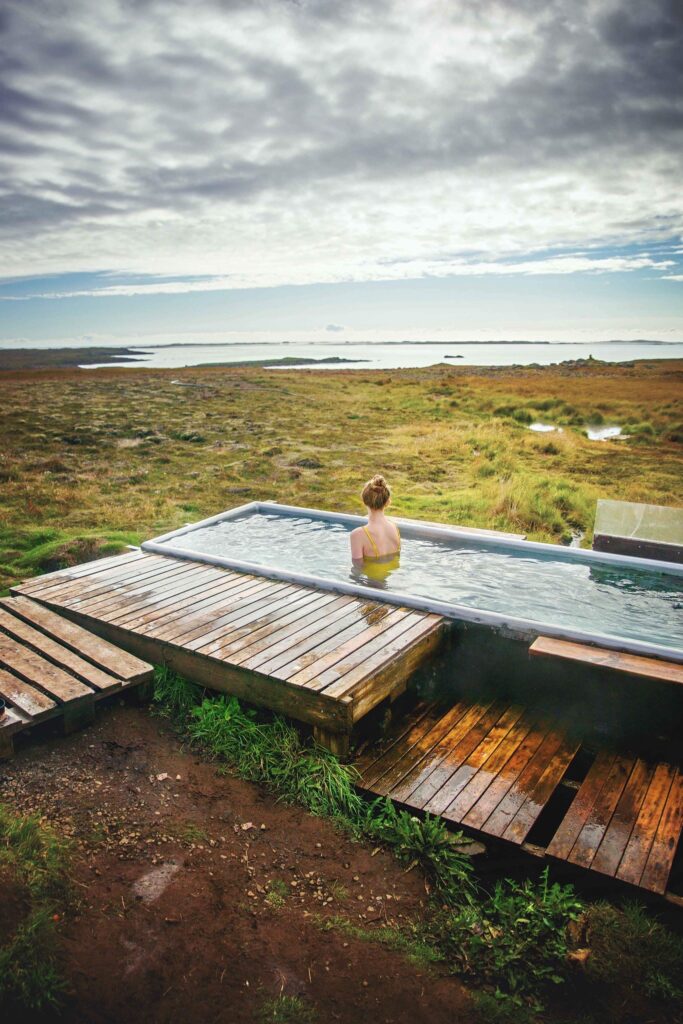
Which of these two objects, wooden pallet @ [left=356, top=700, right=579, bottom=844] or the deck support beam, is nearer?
wooden pallet @ [left=356, top=700, right=579, bottom=844]

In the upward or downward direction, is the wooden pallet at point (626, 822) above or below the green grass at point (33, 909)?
above

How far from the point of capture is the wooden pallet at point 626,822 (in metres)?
3.08

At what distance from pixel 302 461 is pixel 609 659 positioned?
11083 millimetres

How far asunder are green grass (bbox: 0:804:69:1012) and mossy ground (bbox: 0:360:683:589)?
4.73m

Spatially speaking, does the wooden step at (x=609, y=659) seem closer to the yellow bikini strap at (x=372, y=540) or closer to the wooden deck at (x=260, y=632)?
the wooden deck at (x=260, y=632)

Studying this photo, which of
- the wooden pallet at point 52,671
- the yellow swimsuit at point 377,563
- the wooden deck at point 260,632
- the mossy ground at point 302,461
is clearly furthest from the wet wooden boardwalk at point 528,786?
the mossy ground at point 302,461

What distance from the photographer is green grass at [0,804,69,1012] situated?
252 centimetres

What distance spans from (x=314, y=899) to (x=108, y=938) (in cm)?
95

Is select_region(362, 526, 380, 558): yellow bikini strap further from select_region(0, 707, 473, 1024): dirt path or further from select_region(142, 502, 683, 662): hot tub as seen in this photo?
select_region(0, 707, 473, 1024): dirt path

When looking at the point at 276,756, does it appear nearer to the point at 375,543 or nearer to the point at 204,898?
the point at 204,898

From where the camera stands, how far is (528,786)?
3.66m

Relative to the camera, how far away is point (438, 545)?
24.4ft

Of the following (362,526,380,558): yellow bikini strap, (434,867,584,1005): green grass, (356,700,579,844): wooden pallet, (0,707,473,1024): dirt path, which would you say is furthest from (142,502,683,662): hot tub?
(0,707,473,1024): dirt path

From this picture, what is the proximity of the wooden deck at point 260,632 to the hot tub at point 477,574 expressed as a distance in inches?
12.9
